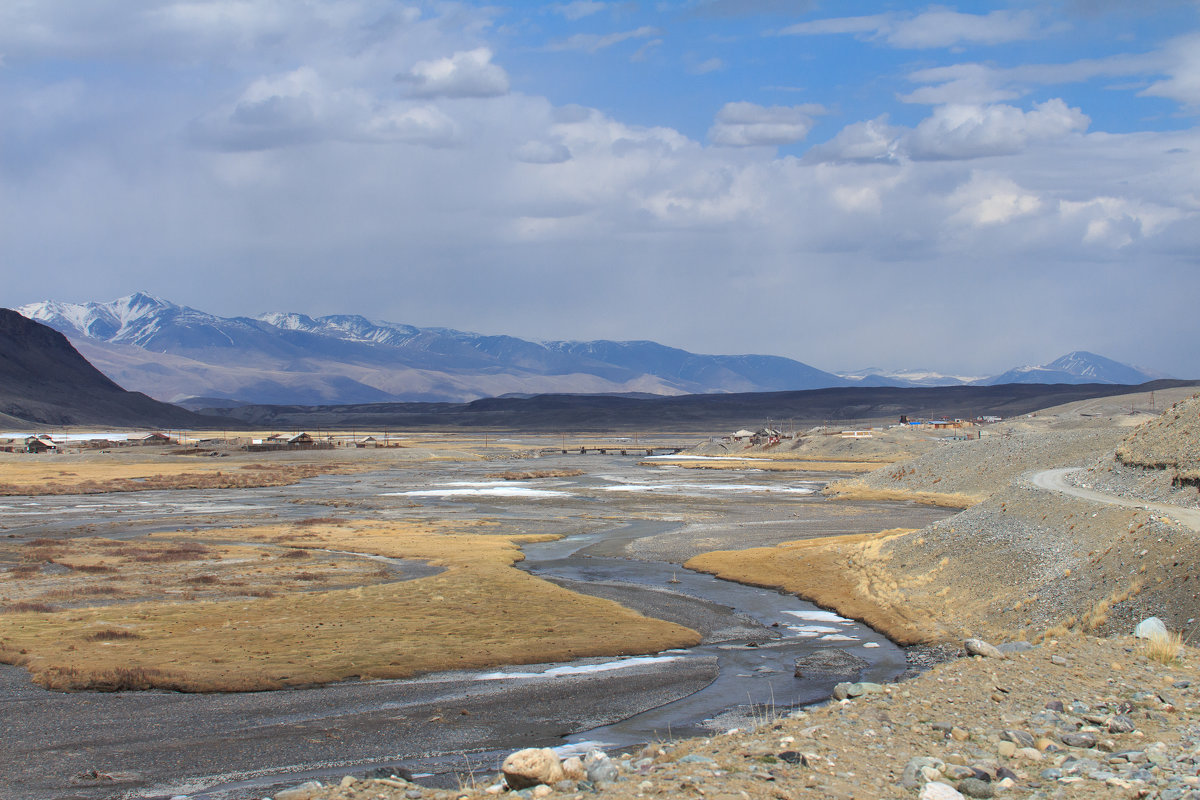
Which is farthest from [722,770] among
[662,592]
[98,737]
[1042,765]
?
[662,592]

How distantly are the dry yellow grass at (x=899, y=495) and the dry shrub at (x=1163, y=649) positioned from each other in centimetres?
4447

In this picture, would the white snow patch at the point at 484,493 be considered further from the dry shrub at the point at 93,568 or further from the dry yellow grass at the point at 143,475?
the dry shrub at the point at 93,568

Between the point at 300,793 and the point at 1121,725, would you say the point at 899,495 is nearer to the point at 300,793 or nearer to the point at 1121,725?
the point at 1121,725

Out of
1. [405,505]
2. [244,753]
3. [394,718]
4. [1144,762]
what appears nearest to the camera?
[1144,762]

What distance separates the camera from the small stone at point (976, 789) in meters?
12.0

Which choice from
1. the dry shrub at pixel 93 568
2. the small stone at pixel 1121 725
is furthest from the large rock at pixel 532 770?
the dry shrub at pixel 93 568

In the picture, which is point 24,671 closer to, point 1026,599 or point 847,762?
Answer: point 847,762

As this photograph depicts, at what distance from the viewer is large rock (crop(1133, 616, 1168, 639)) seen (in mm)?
19953

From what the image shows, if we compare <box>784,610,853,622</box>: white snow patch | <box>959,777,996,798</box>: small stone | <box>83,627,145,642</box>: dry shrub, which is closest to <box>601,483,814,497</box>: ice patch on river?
<box>784,610,853,622</box>: white snow patch

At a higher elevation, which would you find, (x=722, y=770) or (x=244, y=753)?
(x=722, y=770)

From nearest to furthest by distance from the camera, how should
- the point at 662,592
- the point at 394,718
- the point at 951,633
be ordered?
1. the point at 394,718
2. the point at 951,633
3. the point at 662,592

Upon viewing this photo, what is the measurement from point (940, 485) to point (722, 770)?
6358 cm

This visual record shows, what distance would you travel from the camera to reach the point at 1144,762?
12562 millimetres

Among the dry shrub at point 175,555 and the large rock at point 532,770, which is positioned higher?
the large rock at point 532,770
